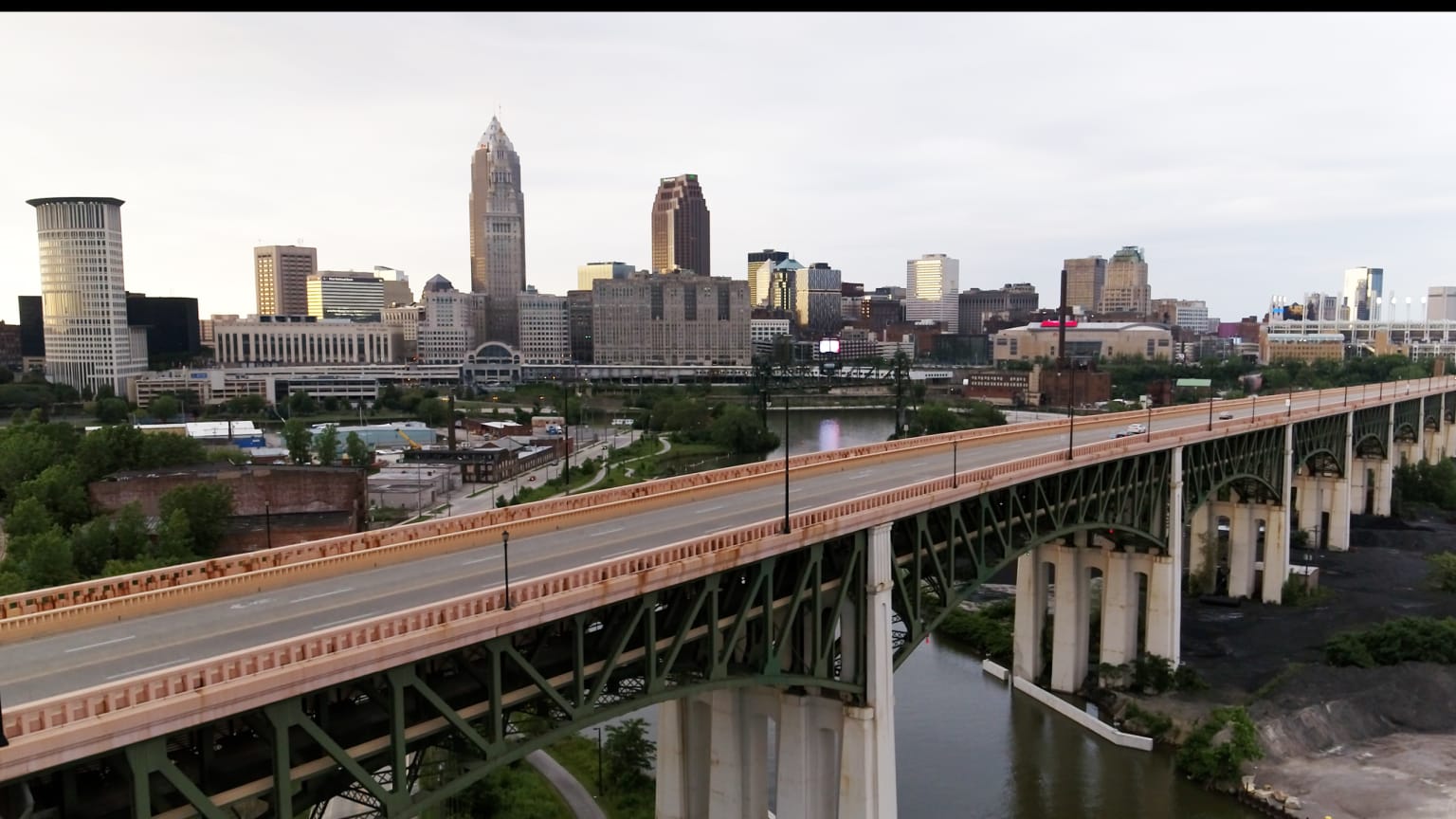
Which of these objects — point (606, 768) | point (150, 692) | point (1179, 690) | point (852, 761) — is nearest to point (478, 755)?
point (150, 692)

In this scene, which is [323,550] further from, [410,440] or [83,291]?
[83,291]

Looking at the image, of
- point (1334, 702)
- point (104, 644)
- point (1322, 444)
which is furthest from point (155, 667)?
point (1322, 444)

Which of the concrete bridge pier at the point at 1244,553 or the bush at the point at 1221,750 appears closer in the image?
the bush at the point at 1221,750

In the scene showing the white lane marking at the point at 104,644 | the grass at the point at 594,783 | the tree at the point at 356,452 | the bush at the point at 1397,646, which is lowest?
the grass at the point at 594,783

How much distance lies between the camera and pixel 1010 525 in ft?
115

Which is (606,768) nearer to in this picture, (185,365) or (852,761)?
(852,761)

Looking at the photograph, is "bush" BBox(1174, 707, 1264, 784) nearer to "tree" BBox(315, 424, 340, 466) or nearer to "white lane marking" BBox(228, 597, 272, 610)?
"white lane marking" BBox(228, 597, 272, 610)

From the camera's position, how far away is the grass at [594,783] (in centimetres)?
3284

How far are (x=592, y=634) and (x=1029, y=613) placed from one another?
2829 centimetres

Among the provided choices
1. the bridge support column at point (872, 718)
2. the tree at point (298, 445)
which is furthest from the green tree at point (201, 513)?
the bridge support column at point (872, 718)

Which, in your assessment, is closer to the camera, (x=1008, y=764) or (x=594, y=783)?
(x=594, y=783)

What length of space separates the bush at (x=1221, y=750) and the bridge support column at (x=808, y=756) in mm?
16095

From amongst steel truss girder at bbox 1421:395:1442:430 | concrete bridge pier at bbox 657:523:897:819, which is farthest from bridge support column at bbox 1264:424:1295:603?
steel truss girder at bbox 1421:395:1442:430

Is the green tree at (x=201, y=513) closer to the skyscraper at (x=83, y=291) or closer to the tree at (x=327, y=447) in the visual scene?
the tree at (x=327, y=447)
